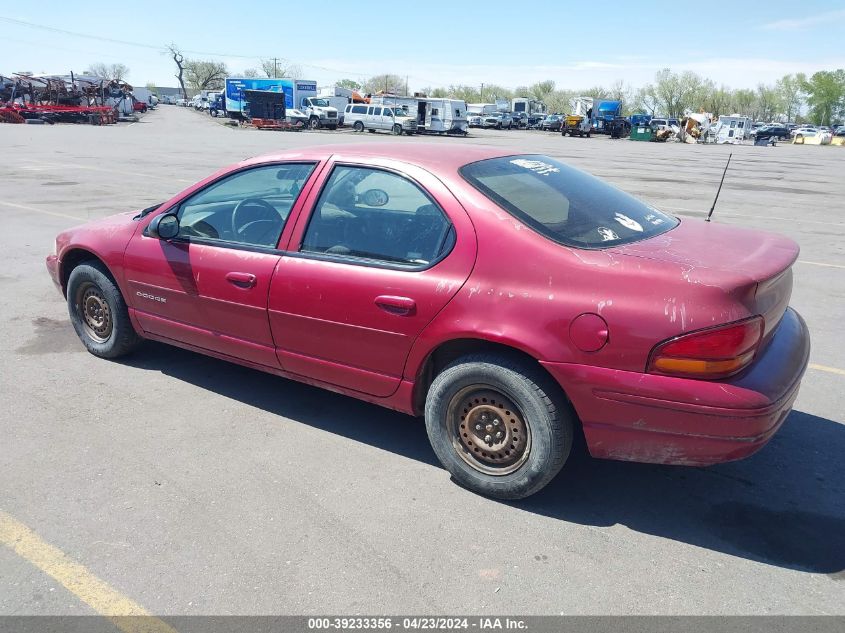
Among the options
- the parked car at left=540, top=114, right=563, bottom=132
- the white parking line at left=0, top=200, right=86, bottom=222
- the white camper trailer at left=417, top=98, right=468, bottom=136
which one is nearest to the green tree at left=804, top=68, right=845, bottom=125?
the parked car at left=540, top=114, right=563, bottom=132

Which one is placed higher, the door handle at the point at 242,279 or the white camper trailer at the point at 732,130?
the white camper trailer at the point at 732,130

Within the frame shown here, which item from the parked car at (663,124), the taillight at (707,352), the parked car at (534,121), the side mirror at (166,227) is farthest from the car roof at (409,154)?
the parked car at (534,121)

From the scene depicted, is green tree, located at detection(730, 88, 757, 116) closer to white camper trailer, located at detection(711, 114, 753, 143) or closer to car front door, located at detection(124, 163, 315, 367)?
white camper trailer, located at detection(711, 114, 753, 143)

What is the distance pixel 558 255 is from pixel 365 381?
1208 millimetres

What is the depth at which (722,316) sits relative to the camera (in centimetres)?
262

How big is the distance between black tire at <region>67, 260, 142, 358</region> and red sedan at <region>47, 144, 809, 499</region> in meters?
0.44

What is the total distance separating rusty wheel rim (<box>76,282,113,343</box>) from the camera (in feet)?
15.4

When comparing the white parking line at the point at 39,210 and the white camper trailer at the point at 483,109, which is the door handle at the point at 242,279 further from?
the white camper trailer at the point at 483,109

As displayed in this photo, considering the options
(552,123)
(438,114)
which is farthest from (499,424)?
(552,123)

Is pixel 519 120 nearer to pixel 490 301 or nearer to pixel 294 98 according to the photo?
pixel 294 98

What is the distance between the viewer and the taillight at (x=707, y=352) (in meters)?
2.61

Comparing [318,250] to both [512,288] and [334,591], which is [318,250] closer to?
[512,288]

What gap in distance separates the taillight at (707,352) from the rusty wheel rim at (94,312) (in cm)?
372

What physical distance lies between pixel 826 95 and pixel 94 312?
141353 millimetres
